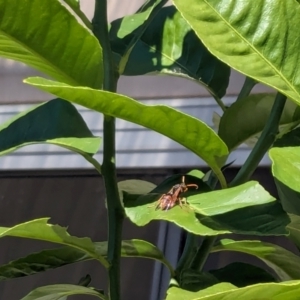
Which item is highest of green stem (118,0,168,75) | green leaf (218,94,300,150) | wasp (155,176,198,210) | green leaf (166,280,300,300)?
green stem (118,0,168,75)

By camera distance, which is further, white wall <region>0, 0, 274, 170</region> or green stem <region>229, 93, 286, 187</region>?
white wall <region>0, 0, 274, 170</region>

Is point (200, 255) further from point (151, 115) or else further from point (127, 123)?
point (127, 123)

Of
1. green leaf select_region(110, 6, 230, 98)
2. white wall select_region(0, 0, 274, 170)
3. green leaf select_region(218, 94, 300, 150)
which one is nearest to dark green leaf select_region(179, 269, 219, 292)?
green leaf select_region(218, 94, 300, 150)

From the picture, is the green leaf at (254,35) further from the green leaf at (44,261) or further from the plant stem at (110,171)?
the green leaf at (44,261)

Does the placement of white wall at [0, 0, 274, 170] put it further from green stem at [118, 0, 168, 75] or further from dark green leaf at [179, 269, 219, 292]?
dark green leaf at [179, 269, 219, 292]

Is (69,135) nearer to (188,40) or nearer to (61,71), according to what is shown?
(61,71)

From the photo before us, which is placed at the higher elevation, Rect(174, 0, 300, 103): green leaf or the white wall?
Rect(174, 0, 300, 103): green leaf

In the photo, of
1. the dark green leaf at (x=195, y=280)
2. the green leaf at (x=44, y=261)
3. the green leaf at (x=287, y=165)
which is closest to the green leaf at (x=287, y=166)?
the green leaf at (x=287, y=165)

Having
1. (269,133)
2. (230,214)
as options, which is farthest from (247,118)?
(230,214)
